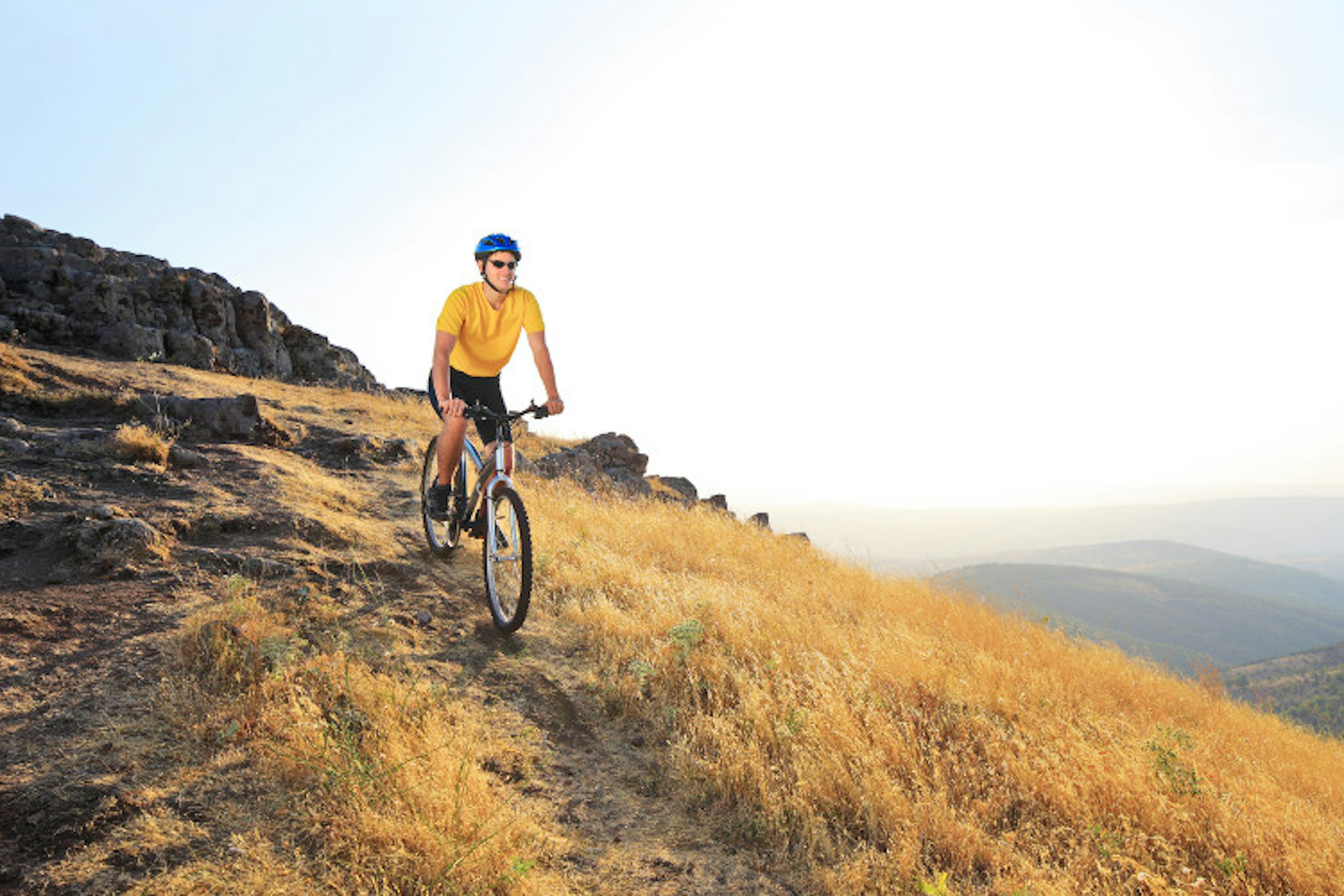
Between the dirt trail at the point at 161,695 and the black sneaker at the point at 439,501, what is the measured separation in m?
0.65

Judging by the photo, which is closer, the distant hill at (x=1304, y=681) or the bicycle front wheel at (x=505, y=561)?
the bicycle front wheel at (x=505, y=561)

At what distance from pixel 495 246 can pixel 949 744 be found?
218 inches

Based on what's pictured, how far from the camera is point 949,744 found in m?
4.56

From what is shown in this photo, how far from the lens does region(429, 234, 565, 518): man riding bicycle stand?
599cm

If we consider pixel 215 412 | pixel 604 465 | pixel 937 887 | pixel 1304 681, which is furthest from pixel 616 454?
pixel 1304 681

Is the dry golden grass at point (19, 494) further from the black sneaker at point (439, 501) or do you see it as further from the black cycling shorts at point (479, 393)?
the black cycling shorts at point (479, 393)

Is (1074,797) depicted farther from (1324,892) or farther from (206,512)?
(206,512)

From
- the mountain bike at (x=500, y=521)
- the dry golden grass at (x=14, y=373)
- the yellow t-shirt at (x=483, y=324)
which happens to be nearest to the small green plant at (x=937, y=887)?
the mountain bike at (x=500, y=521)

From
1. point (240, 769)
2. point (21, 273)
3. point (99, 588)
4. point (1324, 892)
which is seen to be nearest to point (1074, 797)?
point (1324, 892)

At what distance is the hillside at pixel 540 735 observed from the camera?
321 centimetres

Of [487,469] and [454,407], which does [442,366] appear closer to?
[454,407]

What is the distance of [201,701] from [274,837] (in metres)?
1.33

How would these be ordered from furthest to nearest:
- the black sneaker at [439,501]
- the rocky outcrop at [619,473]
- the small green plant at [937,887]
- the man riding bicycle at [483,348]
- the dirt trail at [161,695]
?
the rocky outcrop at [619,473], the black sneaker at [439,501], the man riding bicycle at [483,348], the dirt trail at [161,695], the small green plant at [937,887]

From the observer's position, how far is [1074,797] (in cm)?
405
